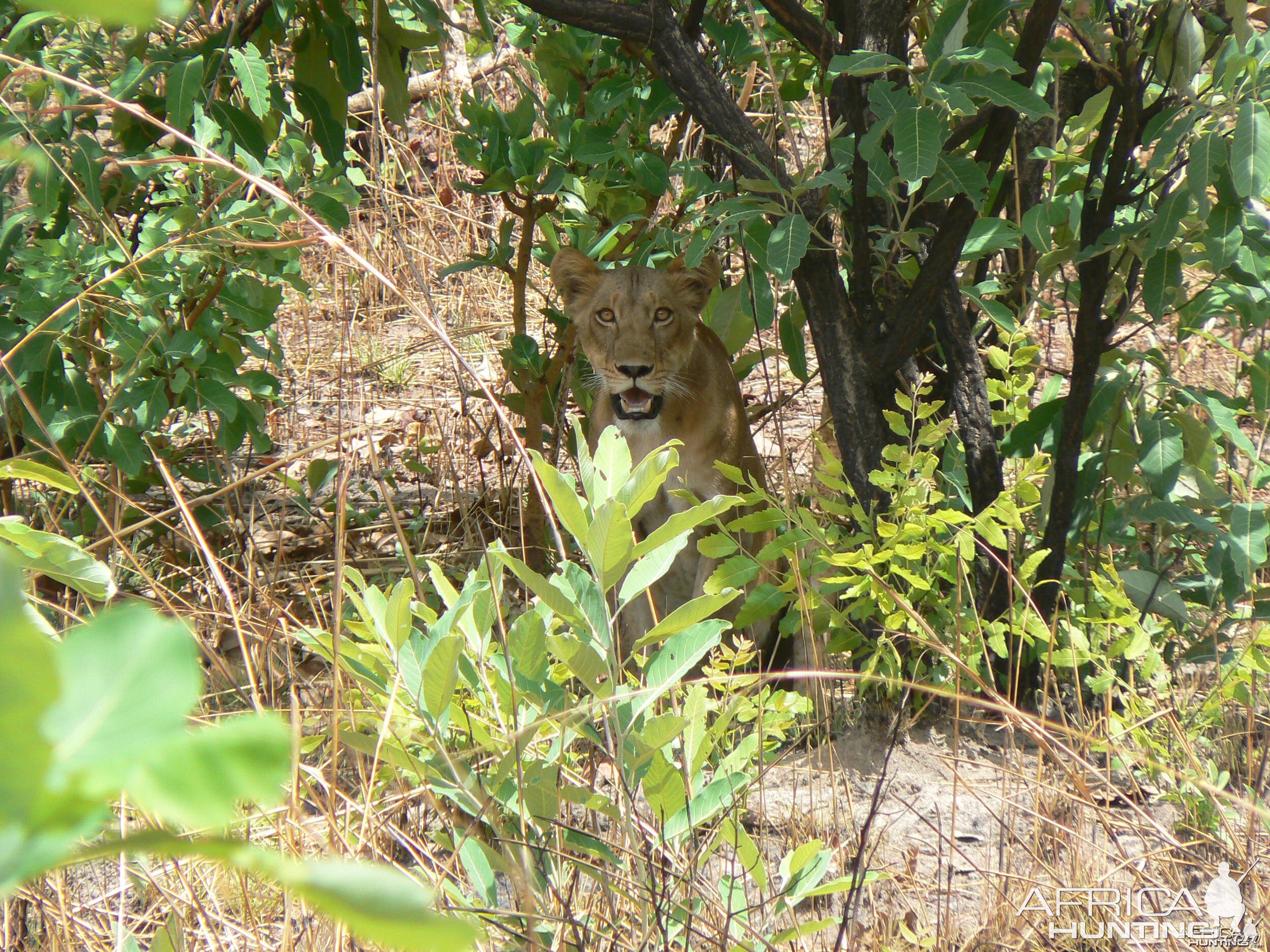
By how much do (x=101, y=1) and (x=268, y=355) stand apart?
377 centimetres

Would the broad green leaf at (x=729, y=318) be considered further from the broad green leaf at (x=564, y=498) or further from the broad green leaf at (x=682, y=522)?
the broad green leaf at (x=564, y=498)

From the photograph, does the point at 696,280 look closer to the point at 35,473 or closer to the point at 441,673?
the point at 441,673

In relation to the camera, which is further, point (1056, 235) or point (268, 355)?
point (268, 355)

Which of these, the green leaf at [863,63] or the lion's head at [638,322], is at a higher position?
the green leaf at [863,63]

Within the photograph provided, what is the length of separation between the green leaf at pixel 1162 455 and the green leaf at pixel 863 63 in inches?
42.1

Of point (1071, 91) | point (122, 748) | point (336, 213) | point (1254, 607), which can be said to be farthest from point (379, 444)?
point (122, 748)

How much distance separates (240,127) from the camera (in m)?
2.98

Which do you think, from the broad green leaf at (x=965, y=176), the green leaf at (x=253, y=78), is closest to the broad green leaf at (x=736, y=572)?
the broad green leaf at (x=965, y=176)

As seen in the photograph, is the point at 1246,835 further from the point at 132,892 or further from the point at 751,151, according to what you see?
the point at 132,892

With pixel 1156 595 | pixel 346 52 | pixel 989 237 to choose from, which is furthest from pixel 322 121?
pixel 1156 595

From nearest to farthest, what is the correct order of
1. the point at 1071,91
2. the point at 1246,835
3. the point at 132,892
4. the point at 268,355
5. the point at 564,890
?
1. the point at 564,890
2. the point at 1246,835
3. the point at 132,892
4. the point at 1071,91
5. the point at 268,355

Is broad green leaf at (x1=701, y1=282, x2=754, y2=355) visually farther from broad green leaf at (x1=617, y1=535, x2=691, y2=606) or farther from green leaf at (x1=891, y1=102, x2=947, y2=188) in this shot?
broad green leaf at (x1=617, y1=535, x2=691, y2=606)

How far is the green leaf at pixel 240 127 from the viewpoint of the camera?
2963mm

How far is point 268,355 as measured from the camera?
12.6 ft
